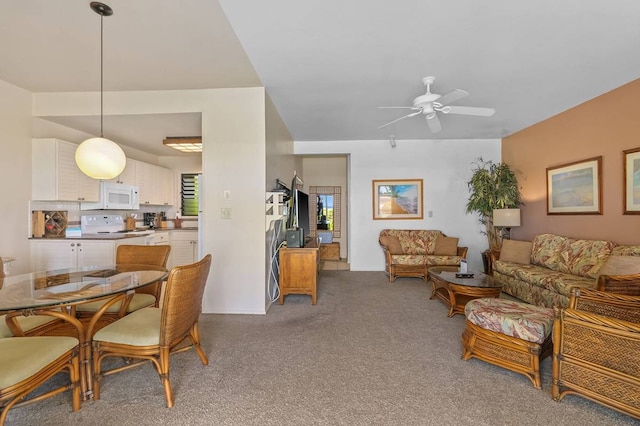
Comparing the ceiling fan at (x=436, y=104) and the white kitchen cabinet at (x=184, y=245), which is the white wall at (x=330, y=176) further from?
the ceiling fan at (x=436, y=104)

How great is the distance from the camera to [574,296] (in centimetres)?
176

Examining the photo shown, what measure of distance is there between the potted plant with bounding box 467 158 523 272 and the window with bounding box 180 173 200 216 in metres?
5.56

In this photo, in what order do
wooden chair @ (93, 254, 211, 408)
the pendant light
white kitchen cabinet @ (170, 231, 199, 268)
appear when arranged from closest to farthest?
wooden chair @ (93, 254, 211, 408) → the pendant light → white kitchen cabinet @ (170, 231, 199, 268)

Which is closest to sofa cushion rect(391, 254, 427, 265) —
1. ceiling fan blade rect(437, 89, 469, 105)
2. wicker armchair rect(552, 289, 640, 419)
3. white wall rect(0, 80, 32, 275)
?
ceiling fan blade rect(437, 89, 469, 105)

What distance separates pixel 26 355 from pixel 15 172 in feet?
9.64

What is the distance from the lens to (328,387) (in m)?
1.88

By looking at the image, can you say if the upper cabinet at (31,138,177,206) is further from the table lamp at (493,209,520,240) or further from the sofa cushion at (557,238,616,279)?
the sofa cushion at (557,238,616,279)

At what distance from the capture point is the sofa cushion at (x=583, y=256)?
3.13m

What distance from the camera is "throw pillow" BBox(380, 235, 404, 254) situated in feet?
17.0

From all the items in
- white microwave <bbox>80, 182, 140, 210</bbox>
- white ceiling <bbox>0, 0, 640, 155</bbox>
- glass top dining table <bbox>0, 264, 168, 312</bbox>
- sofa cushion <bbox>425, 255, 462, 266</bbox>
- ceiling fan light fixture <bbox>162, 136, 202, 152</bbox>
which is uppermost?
white ceiling <bbox>0, 0, 640, 155</bbox>

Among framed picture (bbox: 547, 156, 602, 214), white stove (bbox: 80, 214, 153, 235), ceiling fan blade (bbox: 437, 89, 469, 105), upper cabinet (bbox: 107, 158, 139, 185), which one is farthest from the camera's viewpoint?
upper cabinet (bbox: 107, 158, 139, 185)

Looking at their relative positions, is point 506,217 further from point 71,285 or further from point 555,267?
point 71,285

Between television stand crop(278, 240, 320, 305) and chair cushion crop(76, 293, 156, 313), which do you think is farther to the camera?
television stand crop(278, 240, 320, 305)

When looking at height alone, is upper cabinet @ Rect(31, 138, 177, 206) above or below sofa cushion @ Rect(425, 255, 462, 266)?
above
